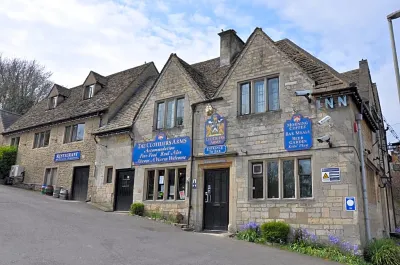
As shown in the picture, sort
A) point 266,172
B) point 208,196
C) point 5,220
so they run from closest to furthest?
point 5,220 → point 266,172 → point 208,196

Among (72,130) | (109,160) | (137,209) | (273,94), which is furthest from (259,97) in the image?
(72,130)

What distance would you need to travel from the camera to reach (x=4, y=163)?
86.4 ft

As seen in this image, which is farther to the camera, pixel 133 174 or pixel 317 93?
pixel 133 174

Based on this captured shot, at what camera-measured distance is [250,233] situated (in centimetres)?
1276

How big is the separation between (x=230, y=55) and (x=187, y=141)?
18.1 feet

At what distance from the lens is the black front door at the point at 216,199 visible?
47.3ft

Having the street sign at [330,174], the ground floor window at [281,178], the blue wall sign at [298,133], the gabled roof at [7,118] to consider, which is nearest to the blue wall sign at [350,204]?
the street sign at [330,174]

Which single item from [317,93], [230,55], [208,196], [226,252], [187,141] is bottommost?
[226,252]

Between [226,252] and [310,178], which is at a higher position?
[310,178]

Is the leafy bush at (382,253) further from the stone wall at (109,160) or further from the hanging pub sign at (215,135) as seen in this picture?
the stone wall at (109,160)

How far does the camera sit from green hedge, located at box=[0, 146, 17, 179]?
26.4m

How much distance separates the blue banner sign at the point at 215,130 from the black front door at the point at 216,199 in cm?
128

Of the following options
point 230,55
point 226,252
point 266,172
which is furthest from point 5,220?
point 230,55

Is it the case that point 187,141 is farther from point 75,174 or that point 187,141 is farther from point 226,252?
point 75,174
